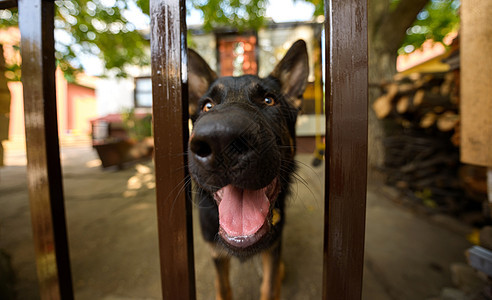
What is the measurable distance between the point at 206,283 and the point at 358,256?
6.19 feet

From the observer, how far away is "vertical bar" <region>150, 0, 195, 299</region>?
42.7 inches

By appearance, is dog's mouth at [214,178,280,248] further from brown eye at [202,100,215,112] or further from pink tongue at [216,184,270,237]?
brown eye at [202,100,215,112]

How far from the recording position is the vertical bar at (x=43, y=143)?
121 cm

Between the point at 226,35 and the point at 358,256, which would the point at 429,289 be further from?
the point at 226,35

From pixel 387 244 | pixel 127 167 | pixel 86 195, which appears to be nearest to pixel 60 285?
pixel 387 244

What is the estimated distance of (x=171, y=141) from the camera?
44.1 inches

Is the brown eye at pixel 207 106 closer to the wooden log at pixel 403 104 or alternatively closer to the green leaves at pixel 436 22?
the wooden log at pixel 403 104

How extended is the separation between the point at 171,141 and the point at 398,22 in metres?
→ 6.17

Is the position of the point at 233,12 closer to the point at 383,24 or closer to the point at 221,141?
the point at 383,24

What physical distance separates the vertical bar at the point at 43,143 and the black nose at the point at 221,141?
1042 mm

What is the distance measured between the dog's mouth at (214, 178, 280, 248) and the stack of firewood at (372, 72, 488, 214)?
3.32 m

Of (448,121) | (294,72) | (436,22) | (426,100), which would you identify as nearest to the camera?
(294,72)

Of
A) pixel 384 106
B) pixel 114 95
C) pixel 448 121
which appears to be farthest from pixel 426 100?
pixel 114 95

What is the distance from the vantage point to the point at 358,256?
42.0 inches
